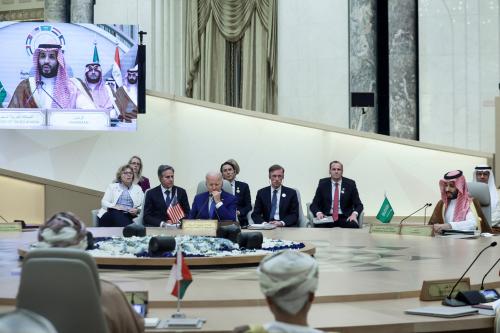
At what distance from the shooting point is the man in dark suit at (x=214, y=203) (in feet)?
30.9

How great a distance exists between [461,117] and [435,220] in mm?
5622

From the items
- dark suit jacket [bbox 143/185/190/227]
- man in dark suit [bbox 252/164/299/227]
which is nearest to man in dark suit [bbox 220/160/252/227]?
man in dark suit [bbox 252/164/299/227]

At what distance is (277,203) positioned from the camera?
34.3 ft

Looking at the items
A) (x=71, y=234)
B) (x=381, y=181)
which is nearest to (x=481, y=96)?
(x=381, y=181)

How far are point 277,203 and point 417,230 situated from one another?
7.07 ft

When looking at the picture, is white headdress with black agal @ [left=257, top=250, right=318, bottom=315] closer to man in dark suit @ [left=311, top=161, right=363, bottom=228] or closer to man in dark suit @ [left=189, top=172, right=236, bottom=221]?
man in dark suit @ [left=189, top=172, right=236, bottom=221]

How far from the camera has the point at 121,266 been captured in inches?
231

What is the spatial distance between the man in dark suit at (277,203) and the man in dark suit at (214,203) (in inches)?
35.6

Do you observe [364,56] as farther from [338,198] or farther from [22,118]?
[22,118]

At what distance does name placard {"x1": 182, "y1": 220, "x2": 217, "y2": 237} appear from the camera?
8.65m

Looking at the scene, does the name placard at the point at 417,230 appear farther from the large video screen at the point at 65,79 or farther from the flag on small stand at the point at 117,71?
the flag on small stand at the point at 117,71

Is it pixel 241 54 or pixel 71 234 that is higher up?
pixel 241 54

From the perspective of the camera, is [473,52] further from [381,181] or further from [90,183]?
[90,183]

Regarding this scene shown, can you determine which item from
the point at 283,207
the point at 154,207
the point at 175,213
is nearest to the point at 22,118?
the point at 154,207
